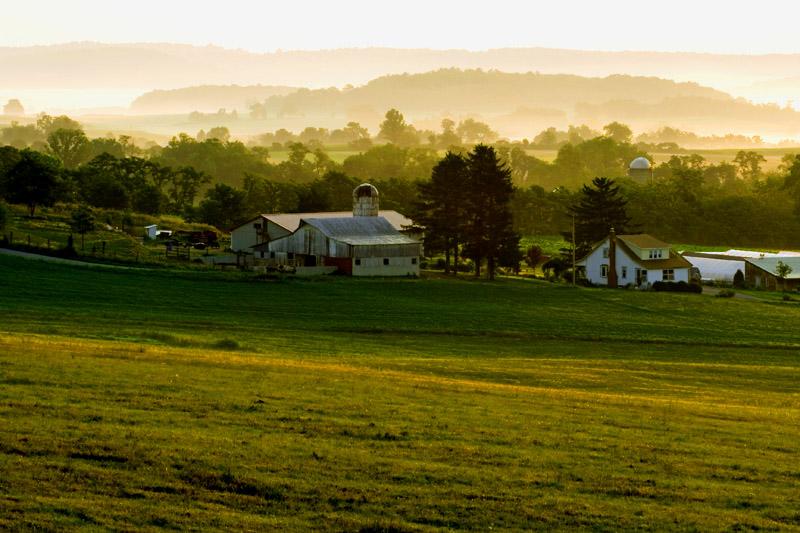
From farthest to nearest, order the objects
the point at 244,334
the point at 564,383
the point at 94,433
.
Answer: the point at 244,334, the point at 564,383, the point at 94,433

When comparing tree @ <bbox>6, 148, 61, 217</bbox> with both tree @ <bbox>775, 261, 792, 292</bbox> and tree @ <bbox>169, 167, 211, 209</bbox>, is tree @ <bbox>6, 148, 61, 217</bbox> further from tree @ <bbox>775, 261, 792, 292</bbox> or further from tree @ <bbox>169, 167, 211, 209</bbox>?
tree @ <bbox>775, 261, 792, 292</bbox>

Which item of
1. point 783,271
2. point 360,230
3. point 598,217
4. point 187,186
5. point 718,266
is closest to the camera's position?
point 360,230

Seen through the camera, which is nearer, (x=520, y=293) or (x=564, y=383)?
(x=564, y=383)

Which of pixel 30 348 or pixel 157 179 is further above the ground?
pixel 157 179

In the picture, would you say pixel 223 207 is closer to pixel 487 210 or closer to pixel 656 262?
pixel 487 210

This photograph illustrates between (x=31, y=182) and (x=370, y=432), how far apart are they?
84.4 meters

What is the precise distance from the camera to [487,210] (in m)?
94.6

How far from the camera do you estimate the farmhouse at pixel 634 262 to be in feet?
308

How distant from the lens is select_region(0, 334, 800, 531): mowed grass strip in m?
16.5

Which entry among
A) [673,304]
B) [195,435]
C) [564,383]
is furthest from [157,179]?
[195,435]

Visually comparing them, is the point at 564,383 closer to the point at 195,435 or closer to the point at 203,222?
the point at 195,435

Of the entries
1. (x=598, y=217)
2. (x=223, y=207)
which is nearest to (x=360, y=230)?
(x=598, y=217)

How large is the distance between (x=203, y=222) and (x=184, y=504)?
385 ft

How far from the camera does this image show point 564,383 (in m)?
35.1
